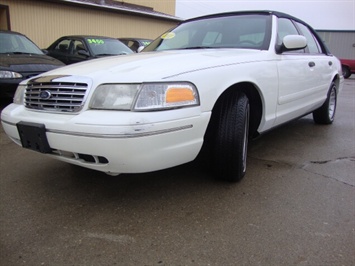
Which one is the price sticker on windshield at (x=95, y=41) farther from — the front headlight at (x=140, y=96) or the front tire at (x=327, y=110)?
the front headlight at (x=140, y=96)

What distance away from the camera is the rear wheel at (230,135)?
2666 mm

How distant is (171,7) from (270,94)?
63.2 ft

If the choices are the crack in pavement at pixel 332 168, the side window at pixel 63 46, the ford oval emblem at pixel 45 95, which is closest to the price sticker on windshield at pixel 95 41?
the side window at pixel 63 46

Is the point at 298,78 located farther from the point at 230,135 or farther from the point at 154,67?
the point at 154,67

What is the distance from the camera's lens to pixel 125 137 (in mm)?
2051

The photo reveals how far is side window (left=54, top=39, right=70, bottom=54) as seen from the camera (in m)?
8.48

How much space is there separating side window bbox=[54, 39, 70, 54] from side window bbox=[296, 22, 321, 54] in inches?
231

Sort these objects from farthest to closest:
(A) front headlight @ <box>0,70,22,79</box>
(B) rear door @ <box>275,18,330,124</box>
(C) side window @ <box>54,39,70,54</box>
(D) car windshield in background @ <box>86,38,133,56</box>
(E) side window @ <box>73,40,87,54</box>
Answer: (C) side window @ <box>54,39,70,54</box>, (E) side window @ <box>73,40,87,54</box>, (D) car windshield in background @ <box>86,38,133,56</box>, (A) front headlight @ <box>0,70,22,79</box>, (B) rear door @ <box>275,18,330,124</box>

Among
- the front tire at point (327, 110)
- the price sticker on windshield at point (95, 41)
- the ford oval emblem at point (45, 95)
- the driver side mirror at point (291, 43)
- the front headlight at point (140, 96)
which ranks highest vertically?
the driver side mirror at point (291, 43)

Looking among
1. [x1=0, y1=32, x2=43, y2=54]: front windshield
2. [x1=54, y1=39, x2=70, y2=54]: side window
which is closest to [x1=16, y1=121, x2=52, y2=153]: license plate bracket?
[x1=0, y1=32, x2=43, y2=54]: front windshield

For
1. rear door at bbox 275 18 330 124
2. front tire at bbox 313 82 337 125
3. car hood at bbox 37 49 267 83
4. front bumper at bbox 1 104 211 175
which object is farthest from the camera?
front tire at bbox 313 82 337 125

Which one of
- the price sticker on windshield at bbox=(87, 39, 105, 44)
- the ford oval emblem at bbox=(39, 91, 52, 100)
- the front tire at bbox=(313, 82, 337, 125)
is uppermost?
the price sticker on windshield at bbox=(87, 39, 105, 44)

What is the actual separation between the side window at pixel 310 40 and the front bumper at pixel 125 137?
8.84ft

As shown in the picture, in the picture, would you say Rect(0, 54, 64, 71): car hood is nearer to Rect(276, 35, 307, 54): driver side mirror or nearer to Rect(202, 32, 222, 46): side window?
Rect(202, 32, 222, 46): side window
